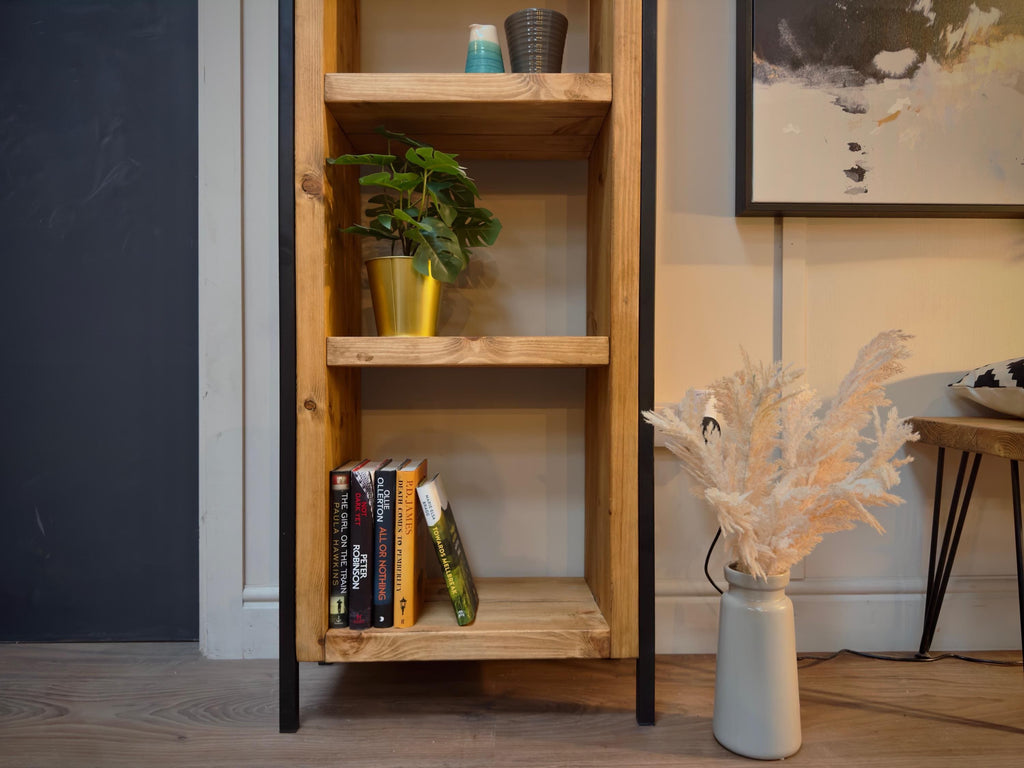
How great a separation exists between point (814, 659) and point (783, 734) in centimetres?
41

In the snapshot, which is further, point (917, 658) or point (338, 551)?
point (917, 658)

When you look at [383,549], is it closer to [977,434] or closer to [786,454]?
[786,454]

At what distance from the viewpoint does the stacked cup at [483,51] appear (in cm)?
105

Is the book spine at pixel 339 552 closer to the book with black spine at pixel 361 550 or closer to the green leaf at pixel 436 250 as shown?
the book with black spine at pixel 361 550

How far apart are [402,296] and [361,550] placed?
419 mm

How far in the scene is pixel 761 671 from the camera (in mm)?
898

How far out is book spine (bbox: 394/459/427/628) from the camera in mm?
993

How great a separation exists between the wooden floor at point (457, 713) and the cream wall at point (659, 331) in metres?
0.14

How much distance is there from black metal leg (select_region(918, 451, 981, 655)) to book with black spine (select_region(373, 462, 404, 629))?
3.46 feet

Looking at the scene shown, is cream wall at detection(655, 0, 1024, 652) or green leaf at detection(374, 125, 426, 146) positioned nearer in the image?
green leaf at detection(374, 125, 426, 146)

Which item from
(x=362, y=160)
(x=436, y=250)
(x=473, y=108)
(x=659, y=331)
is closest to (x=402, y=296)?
(x=436, y=250)

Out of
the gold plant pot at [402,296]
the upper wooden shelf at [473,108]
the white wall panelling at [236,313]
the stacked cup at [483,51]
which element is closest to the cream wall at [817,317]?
the upper wooden shelf at [473,108]

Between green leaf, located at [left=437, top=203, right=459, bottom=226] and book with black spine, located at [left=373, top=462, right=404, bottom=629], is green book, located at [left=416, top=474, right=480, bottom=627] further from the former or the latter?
green leaf, located at [left=437, top=203, right=459, bottom=226]

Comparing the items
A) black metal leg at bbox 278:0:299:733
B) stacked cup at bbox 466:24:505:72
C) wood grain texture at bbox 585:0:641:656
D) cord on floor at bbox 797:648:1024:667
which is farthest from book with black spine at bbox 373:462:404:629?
cord on floor at bbox 797:648:1024:667
